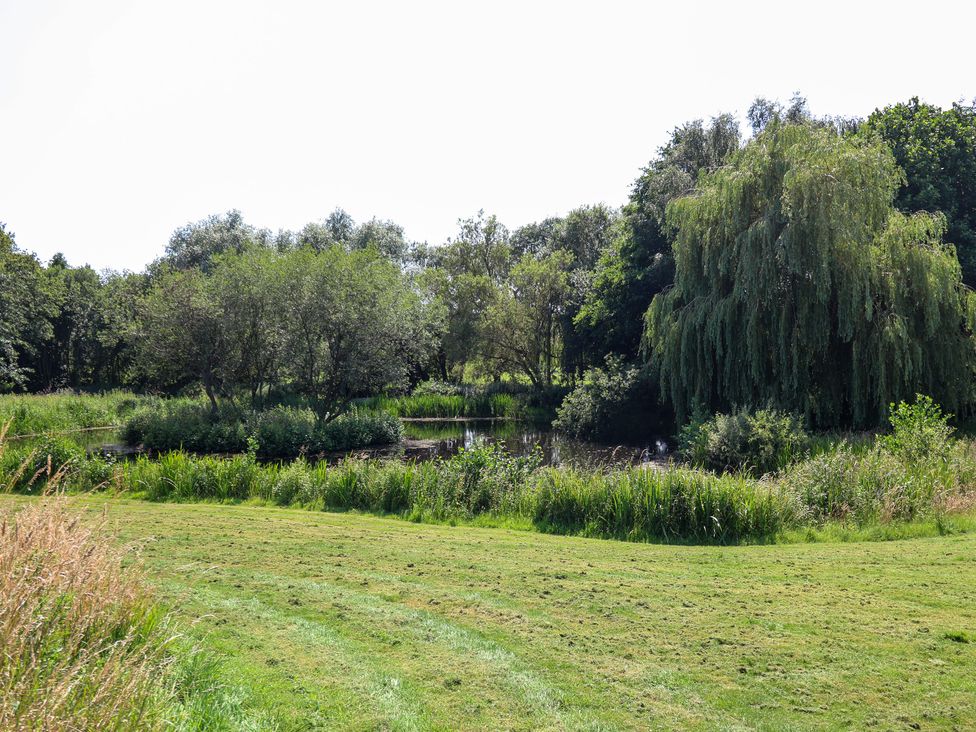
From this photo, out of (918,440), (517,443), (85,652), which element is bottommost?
(517,443)

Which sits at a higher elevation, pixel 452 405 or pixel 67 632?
pixel 452 405

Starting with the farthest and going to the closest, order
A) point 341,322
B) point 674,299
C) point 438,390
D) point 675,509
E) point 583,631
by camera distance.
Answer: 1. point 438,390
2. point 341,322
3. point 674,299
4. point 675,509
5. point 583,631

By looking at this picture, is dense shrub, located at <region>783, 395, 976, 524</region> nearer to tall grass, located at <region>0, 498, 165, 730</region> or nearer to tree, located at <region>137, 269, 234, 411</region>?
tall grass, located at <region>0, 498, 165, 730</region>

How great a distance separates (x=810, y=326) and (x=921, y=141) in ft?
44.9

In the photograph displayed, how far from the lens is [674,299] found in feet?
72.4

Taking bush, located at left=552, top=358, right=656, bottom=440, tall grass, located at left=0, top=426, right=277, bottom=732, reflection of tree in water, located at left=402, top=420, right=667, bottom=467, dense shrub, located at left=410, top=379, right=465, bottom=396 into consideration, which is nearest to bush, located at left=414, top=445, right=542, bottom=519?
reflection of tree in water, located at left=402, top=420, right=667, bottom=467

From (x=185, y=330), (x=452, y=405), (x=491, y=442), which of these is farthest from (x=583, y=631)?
(x=452, y=405)

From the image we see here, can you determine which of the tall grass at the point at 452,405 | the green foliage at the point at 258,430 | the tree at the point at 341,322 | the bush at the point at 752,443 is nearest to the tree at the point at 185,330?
the green foliage at the point at 258,430

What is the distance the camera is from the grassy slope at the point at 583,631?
4.18 m

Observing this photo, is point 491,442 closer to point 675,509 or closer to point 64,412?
point 675,509

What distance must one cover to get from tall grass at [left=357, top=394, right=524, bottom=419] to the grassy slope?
26860 millimetres

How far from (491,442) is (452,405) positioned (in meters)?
10.0

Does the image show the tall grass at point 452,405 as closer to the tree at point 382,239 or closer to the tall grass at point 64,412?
the tall grass at point 64,412

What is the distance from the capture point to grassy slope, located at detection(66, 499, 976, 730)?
418 centimetres
